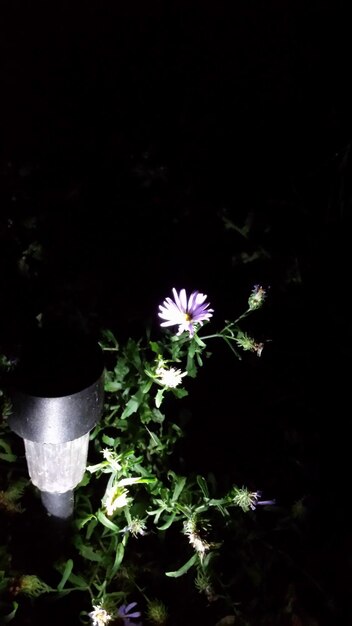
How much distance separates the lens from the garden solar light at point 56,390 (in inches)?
39.2

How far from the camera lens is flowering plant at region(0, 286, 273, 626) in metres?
1.23

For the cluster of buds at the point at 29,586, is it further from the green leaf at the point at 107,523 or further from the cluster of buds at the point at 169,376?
the cluster of buds at the point at 169,376

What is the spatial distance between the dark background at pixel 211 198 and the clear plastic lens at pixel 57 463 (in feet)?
1.60

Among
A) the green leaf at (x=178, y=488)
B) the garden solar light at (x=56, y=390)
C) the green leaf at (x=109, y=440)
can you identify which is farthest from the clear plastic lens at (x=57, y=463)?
the green leaf at (x=178, y=488)

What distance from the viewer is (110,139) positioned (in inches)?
90.4

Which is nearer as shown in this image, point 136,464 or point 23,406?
point 23,406

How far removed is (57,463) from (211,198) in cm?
139

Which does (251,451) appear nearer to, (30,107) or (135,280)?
(135,280)

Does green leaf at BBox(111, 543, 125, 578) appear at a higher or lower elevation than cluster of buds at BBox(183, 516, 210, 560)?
lower

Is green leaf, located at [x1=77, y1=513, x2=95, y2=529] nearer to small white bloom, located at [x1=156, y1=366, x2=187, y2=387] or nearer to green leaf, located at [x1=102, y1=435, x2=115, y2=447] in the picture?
green leaf, located at [x1=102, y1=435, x2=115, y2=447]

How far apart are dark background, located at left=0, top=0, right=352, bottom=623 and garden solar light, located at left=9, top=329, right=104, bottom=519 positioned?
1.96ft

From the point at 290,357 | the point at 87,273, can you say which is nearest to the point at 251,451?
the point at 290,357

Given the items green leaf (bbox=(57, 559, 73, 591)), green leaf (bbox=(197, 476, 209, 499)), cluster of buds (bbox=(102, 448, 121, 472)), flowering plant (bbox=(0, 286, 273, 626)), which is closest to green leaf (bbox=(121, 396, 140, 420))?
flowering plant (bbox=(0, 286, 273, 626))

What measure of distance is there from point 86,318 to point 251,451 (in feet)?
2.13
